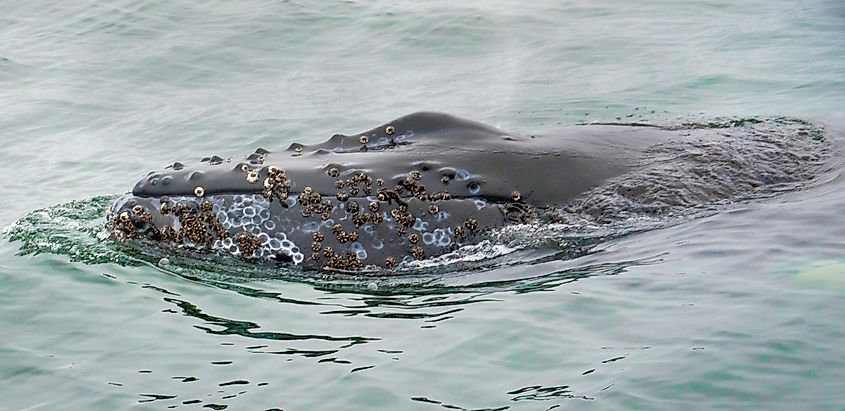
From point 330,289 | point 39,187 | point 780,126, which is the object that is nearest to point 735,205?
point 780,126

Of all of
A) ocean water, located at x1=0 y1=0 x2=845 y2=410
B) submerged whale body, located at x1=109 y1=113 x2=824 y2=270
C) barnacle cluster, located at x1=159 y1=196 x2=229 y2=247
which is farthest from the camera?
Result: barnacle cluster, located at x1=159 y1=196 x2=229 y2=247

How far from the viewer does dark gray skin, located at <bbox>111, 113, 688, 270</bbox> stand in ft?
23.8

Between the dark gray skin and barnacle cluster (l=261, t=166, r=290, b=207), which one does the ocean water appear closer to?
the dark gray skin

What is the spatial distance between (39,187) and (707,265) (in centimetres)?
658

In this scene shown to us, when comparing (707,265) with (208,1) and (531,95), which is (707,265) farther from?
(208,1)

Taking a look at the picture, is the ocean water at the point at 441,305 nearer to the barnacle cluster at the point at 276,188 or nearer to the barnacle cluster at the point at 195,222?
the barnacle cluster at the point at 195,222

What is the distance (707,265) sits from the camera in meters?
6.74

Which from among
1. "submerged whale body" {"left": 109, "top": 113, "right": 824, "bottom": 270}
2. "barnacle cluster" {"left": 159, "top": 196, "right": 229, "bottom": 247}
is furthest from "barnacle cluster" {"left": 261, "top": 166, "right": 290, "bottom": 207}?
"barnacle cluster" {"left": 159, "top": 196, "right": 229, "bottom": 247}

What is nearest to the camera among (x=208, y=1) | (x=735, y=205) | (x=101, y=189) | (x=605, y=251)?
(x=605, y=251)

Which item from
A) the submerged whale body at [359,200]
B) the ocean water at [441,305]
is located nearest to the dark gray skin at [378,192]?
the submerged whale body at [359,200]

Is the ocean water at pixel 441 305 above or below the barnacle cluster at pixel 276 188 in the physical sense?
below

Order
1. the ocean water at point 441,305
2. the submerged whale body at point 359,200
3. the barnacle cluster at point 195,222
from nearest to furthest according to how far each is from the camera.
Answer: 1. the ocean water at point 441,305
2. the submerged whale body at point 359,200
3. the barnacle cluster at point 195,222

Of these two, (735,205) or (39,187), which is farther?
(39,187)

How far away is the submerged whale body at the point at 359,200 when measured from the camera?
7238 millimetres
